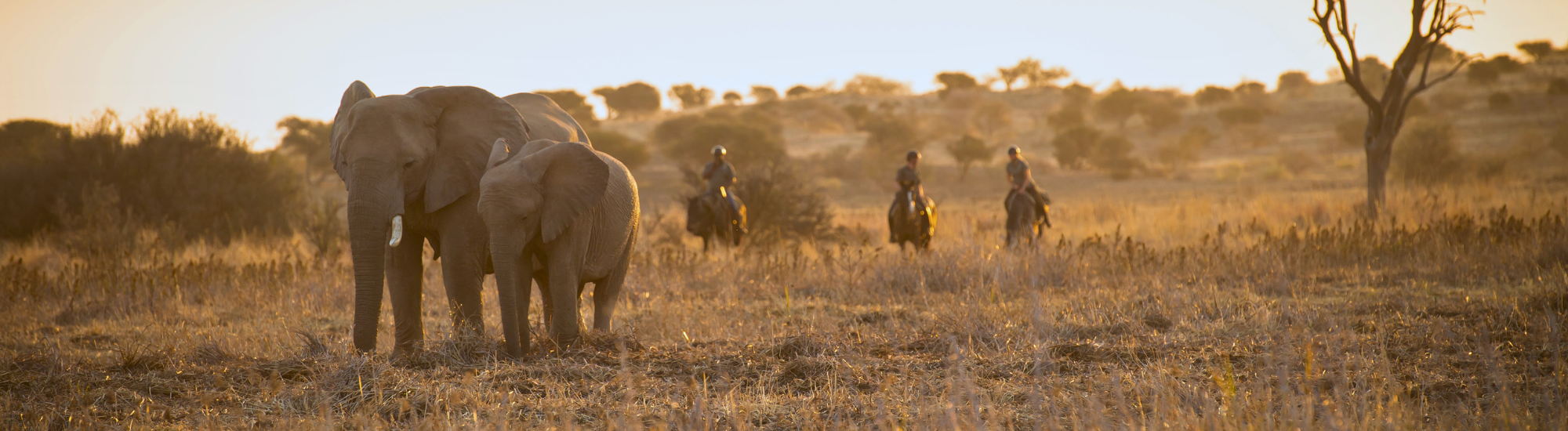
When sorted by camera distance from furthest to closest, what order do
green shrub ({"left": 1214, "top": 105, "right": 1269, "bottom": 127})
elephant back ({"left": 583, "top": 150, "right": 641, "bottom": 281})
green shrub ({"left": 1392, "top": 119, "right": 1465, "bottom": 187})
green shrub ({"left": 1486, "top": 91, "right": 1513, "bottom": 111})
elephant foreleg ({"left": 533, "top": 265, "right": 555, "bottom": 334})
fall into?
green shrub ({"left": 1214, "top": 105, "right": 1269, "bottom": 127}) < green shrub ({"left": 1486, "top": 91, "right": 1513, "bottom": 111}) < green shrub ({"left": 1392, "top": 119, "right": 1465, "bottom": 187}) < elephant foreleg ({"left": 533, "top": 265, "right": 555, "bottom": 334}) < elephant back ({"left": 583, "top": 150, "right": 641, "bottom": 281})

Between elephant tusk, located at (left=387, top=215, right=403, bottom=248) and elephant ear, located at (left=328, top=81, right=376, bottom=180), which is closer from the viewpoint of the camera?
elephant tusk, located at (left=387, top=215, right=403, bottom=248)

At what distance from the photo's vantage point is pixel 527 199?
17.2ft

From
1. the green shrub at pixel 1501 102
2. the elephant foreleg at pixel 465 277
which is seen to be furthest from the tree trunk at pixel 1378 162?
the green shrub at pixel 1501 102

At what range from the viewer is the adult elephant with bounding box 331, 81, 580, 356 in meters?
5.41

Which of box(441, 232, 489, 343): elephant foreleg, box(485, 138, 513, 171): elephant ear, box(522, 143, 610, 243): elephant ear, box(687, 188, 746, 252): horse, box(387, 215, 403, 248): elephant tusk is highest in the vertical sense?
box(485, 138, 513, 171): elephant ear

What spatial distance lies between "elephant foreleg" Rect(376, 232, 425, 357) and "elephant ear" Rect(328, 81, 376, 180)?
0.56 metres

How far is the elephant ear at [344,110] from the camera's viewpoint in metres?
5.83

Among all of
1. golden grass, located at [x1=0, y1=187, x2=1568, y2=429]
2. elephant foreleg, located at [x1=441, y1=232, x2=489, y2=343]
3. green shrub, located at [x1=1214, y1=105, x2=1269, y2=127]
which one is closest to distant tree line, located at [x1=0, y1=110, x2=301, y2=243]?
golden grass, located at [x1=0, y1=187, x2=1568, y2=429]

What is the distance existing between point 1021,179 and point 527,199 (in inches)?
359

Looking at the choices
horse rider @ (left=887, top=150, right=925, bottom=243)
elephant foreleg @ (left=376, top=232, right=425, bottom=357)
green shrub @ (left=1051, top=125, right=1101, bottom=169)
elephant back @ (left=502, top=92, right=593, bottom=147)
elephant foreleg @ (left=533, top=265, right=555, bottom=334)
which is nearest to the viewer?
elephant foreleg @ (left=376, top=232, right=425, bottom=357)

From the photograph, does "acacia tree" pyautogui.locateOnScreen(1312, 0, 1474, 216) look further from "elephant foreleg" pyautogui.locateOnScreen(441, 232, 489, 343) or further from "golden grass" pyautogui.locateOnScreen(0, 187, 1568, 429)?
"elephant foreleg" pyautogui.locateOnScreen(441, 232, 489, 343)

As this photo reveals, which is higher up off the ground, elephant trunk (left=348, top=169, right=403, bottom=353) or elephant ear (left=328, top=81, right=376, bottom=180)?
elephant ear (left=328, top=81, right=376, bottom=180)

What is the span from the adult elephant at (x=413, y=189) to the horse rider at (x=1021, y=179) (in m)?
8.31

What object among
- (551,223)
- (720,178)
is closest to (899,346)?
(551,223)
